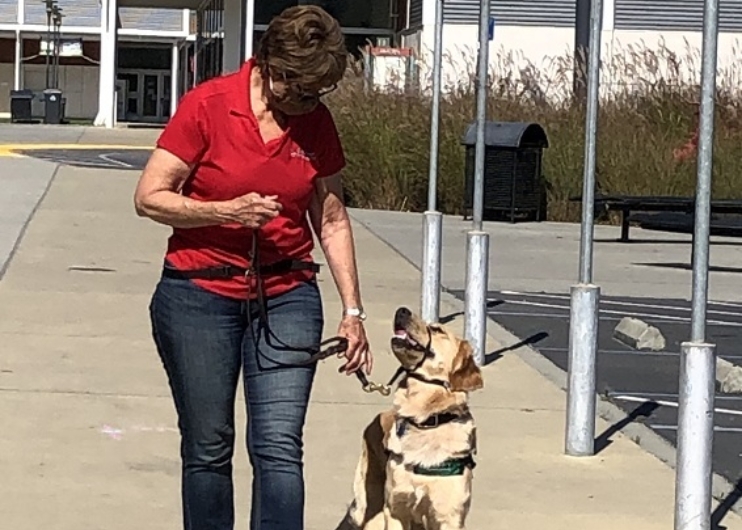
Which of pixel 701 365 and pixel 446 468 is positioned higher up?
pixel 701 365

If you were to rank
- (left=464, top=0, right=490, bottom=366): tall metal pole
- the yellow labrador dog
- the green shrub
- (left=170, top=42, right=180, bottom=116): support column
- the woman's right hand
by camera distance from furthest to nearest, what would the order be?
(left=170, top=42, right=180, bottom=116): support column → the green shrub → (left=464, top=0, right=490, bottom=366): tall metal pole → the yellow labrador dog → the woman's right hand

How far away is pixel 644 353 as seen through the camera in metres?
10.6

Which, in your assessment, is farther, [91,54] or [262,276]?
[91,54]

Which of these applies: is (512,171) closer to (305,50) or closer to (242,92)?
(242,92)

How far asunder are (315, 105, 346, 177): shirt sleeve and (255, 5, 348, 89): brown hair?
24cm

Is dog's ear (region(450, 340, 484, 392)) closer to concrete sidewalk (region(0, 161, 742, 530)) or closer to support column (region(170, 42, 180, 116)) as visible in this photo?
concrete sidewalk (region(0, 161, 742, 530))

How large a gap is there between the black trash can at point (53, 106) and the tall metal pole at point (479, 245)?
1656 inches

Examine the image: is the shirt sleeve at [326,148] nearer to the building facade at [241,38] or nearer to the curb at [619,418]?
the curb at [619,418]

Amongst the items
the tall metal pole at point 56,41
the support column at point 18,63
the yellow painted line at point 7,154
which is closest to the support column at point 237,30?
the yellow painted line at point 7,154

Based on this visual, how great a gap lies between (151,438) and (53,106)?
43.8 metres

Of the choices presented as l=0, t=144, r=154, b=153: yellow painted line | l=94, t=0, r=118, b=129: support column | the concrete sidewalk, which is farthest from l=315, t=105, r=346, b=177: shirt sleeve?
l=94, t=0, r=118, b=129: support column

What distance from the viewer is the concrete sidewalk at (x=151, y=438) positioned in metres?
6.43

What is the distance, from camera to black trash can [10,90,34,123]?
50625mm

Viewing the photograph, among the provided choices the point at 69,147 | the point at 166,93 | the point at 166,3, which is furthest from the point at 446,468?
the point at 166,93
